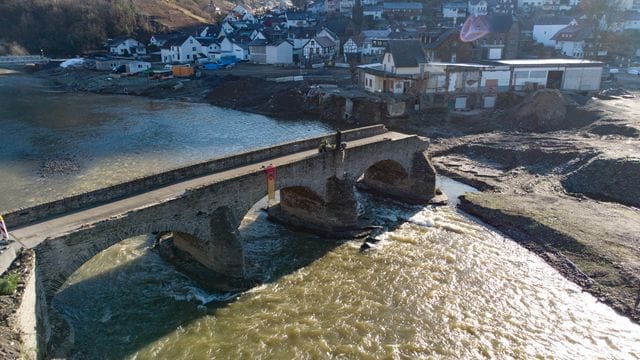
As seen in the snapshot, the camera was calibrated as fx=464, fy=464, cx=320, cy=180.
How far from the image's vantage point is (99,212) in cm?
1889

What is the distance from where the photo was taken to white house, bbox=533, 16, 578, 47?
81.3 m

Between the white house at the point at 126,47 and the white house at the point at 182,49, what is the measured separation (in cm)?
1222

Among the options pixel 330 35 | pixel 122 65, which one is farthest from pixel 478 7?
pixel 122 65

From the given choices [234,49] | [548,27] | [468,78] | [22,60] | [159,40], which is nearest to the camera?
[468,78]

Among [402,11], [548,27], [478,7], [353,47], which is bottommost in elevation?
[353,47]

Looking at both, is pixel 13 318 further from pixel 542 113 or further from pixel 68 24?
pixel 68 24

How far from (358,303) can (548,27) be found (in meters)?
80.1

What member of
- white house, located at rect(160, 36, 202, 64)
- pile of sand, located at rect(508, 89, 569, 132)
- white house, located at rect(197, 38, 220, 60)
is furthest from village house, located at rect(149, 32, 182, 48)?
pile of sand, located at rect(508, 89, 569, 132)

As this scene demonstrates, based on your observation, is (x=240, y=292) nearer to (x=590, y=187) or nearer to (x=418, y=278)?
(x=418, y=278)

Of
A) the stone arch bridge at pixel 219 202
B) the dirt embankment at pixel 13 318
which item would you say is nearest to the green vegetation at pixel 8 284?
the dirt embankment at pixel 13 318

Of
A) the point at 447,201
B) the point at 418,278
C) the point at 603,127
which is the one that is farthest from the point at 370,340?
the point at 603,127

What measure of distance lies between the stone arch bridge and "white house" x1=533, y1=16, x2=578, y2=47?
6372 cm

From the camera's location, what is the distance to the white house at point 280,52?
86.8 metres

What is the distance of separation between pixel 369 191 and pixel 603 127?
25447 millimetres
